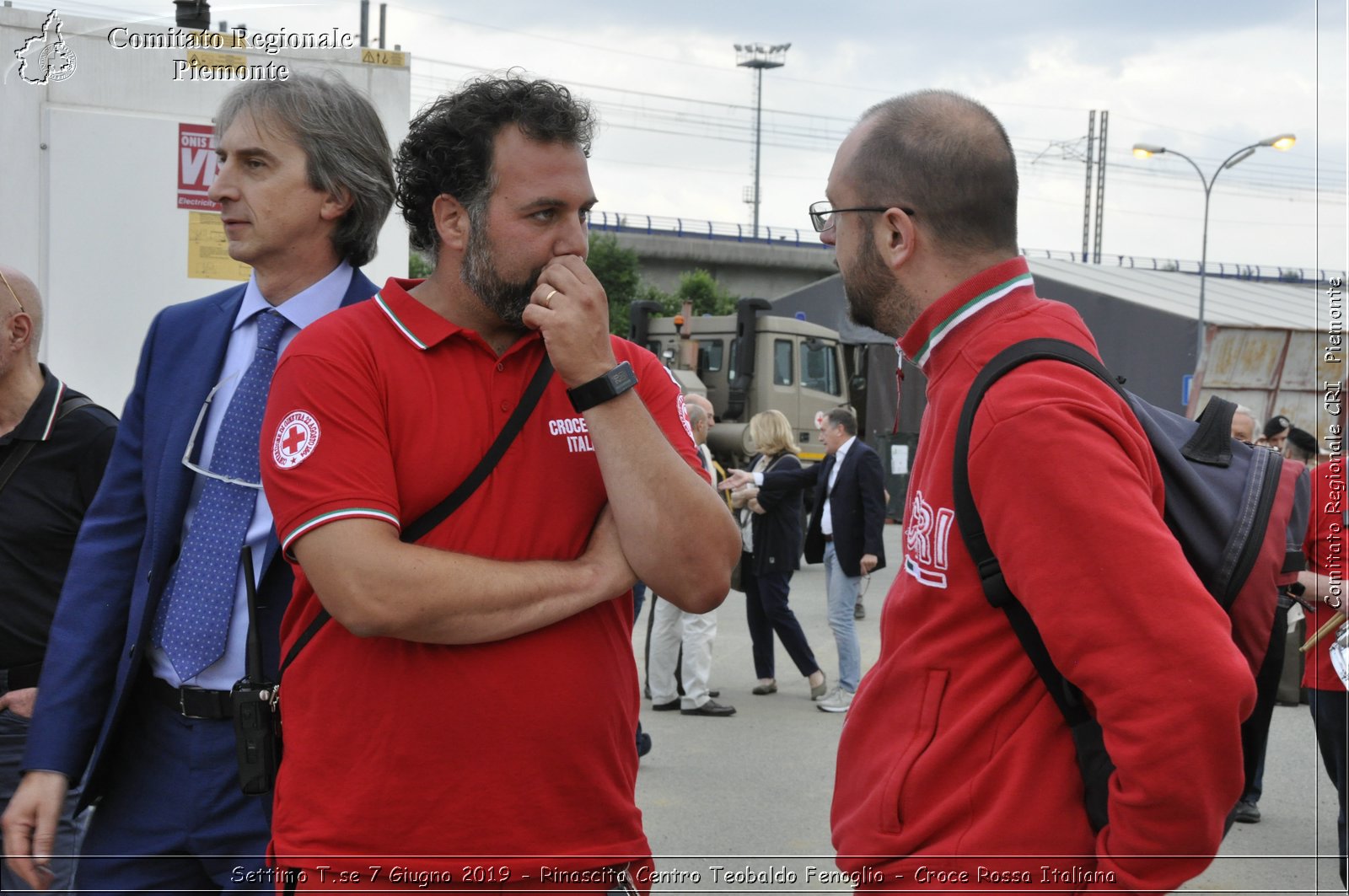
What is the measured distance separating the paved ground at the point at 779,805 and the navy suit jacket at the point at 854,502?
1.21m

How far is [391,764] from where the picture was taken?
1919 mm

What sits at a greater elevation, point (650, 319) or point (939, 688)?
point (650, 319)

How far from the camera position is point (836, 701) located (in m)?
8.77

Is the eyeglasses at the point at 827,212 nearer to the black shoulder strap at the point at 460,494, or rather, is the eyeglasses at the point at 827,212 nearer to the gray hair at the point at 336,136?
the black shoulder strap at the point at 460,494

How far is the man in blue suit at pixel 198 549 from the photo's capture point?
2.39 meters

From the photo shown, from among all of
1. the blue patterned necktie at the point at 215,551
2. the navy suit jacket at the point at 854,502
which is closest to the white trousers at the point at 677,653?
the navy suit jacket at the point at 854,502

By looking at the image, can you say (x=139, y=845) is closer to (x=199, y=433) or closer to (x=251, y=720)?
(x=251, y=720)

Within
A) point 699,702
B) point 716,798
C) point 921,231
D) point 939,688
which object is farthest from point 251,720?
point 699,702

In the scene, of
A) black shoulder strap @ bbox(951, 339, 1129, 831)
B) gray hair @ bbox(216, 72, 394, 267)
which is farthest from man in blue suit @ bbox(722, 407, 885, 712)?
black shoulder strap @ bbox(951, 339, 1129, 831)

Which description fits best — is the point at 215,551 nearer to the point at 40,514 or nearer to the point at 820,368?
the point at 40,514

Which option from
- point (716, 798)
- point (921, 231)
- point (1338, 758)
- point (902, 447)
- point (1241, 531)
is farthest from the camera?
point (902, 447)

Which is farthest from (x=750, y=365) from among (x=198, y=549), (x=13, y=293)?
(x=198, y=549)

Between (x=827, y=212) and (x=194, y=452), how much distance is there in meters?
1.41

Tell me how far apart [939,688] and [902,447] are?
1982 centimetres
